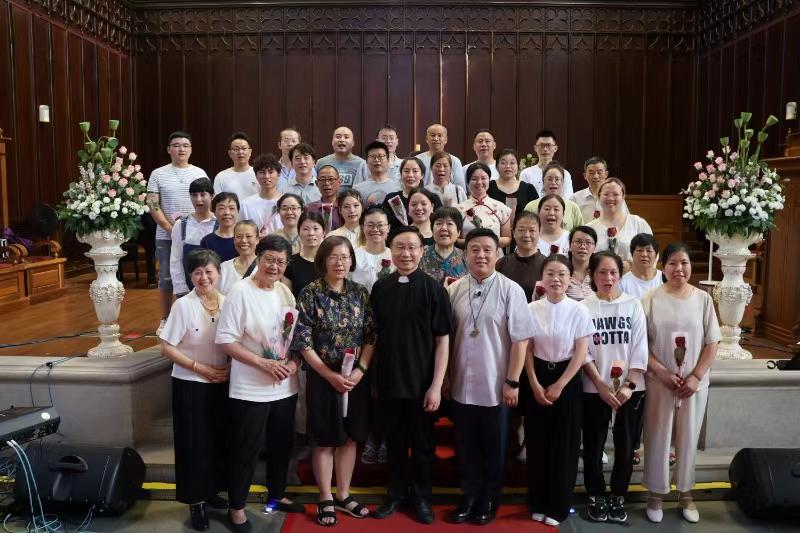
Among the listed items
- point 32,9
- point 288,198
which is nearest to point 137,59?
point 32,9

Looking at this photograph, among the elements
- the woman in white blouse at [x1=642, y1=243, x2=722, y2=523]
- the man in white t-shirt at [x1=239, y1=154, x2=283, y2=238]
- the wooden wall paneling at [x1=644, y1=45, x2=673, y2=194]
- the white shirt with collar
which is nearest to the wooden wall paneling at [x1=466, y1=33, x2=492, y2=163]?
the wooden wall paneling at [x1=644, y1=45, x2=673, y2=194]

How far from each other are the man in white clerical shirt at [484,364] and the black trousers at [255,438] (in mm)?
856

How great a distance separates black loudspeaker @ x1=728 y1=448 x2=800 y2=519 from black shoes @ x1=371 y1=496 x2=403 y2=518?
6.04 ft

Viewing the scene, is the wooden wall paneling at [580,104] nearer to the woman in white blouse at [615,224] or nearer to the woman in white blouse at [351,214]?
the woman in white blouse at [615,224]

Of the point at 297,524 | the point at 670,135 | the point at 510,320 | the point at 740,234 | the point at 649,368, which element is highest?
the point at 670,135

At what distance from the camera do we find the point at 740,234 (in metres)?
4.73

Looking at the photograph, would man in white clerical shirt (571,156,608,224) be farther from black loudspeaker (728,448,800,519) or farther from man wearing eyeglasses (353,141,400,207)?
black loudspeaker (728,448,800,519)

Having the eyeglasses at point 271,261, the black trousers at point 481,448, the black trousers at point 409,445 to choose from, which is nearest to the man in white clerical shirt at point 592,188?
the black trousers at point 481,448

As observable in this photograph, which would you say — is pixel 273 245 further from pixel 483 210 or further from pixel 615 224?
pixel 615 224

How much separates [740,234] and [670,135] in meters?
6.23

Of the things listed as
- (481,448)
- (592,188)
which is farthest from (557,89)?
(481,448)

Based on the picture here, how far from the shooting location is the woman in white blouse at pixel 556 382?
3.48 m

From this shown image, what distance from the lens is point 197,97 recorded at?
1052 cm

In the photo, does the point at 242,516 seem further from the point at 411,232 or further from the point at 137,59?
the point at 137,59
